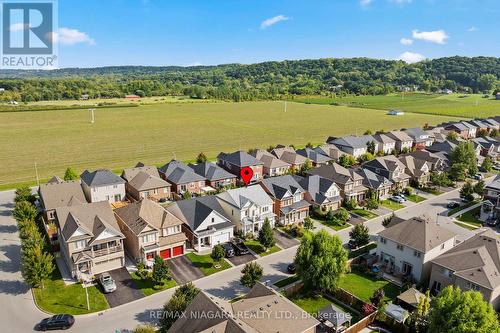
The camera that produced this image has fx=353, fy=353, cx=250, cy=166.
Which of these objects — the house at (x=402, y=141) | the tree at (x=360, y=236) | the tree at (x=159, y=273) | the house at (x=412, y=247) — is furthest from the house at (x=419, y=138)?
the tree at (x=159, y=273)

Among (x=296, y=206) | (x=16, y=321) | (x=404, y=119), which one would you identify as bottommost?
(x=16, y=321)

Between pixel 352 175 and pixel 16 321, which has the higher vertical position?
pixel 352 175

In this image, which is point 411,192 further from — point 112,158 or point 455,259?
point 112,158

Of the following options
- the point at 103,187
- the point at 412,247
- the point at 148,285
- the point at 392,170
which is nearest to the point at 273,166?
the point at 392,170

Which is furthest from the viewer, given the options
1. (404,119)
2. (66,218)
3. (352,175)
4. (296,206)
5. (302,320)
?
(404,119)

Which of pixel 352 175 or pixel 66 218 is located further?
pixel 352 175

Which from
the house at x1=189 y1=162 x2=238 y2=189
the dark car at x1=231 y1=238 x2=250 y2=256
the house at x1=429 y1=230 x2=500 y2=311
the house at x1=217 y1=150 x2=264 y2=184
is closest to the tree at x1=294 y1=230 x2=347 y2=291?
the house at x1=429 y1=230 x2=500 y2=311

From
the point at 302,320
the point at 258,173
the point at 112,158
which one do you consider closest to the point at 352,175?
the point at 258,173
